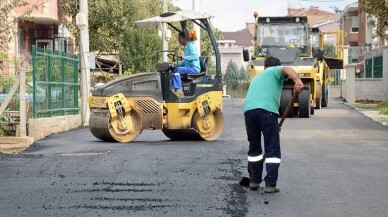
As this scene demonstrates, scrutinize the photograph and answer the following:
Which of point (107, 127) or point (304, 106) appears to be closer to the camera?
point (107, 127)

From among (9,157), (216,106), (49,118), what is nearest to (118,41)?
(49,118)

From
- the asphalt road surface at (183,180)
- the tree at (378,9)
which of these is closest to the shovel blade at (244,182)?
the asphalt road surface at (183,180)

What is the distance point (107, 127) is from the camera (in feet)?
53.9

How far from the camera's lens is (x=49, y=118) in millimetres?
19938

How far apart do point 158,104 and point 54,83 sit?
4.83 meters

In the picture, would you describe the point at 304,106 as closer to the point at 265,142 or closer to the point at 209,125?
the point at 209,125

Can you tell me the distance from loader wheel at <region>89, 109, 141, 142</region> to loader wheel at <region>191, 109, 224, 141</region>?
111 centimetres

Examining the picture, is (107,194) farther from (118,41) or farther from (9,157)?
(118,41)

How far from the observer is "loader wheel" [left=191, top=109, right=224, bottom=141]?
17.0 metres

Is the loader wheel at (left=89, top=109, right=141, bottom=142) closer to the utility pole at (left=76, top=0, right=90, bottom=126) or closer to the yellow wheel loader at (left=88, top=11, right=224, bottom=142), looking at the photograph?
the yellow wheel loader at (left=88, top=11, right=224, bottom=142)

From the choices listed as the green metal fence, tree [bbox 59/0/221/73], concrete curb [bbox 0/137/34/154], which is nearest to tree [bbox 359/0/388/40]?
the green metal fence

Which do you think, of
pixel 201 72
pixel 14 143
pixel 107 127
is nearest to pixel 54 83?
pixel 14 143

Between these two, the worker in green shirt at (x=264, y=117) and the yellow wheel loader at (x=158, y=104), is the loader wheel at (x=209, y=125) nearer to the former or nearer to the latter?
the yellow wheel loader at (x=158, y=104)

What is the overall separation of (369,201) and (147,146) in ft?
22.0
